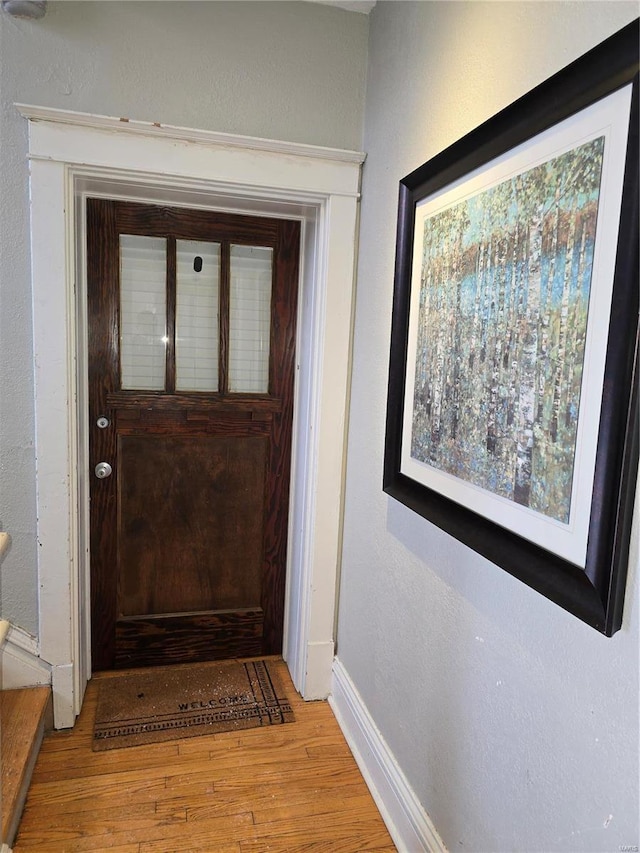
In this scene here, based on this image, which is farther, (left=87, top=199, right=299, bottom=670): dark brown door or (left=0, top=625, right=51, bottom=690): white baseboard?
(left=87, top=199, right=299, bottom=670): dark brown door

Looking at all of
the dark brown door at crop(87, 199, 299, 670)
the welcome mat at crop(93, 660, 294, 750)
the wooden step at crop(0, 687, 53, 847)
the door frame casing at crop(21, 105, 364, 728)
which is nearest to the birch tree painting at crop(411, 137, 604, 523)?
the door frame casing at crop(21, 105, 364, 728)

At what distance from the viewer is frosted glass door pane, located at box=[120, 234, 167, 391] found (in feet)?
7.22

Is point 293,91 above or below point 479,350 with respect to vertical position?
above

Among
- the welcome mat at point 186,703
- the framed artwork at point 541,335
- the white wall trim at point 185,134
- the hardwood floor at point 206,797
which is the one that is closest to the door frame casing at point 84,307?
the white wall trim at point 185,134

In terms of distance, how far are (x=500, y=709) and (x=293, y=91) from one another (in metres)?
2.00

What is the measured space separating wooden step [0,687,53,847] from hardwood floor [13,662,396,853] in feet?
0.20

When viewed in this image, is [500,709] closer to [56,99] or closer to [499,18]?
[499,18]

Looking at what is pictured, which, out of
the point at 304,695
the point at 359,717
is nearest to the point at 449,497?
the point at 359,717

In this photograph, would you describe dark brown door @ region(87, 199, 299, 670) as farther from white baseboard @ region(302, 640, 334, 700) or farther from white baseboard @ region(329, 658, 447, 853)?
white baseboard @ region(329, 658, 447, 853)

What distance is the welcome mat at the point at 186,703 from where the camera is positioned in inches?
80.6

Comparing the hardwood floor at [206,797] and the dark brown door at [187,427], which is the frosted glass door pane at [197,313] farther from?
the hardwood floor at [206,797]

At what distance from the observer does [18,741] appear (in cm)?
178

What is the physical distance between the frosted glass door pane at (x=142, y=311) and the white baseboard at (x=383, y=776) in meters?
1.39

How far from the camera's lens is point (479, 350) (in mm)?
1237
